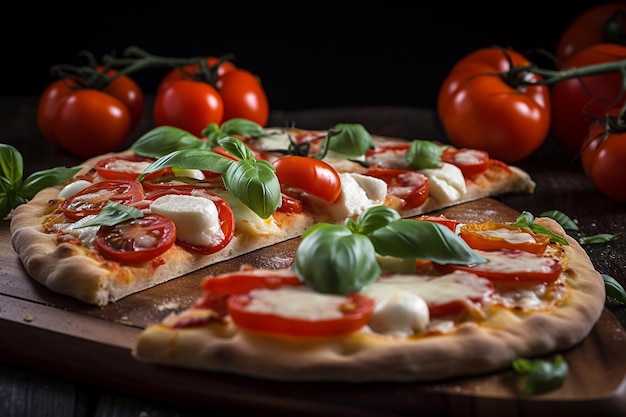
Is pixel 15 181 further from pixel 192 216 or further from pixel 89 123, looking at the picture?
pixel 89 123

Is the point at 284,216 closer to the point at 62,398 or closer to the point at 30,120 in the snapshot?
the point at 62,398

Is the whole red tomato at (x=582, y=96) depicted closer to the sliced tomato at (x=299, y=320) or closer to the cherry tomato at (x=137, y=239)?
the cherry tomato at (x=137, y=239)

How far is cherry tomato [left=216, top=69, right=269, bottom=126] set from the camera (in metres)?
5.48

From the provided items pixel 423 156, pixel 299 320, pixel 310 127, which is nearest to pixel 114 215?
pixel 299 320

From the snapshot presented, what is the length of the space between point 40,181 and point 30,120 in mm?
2254

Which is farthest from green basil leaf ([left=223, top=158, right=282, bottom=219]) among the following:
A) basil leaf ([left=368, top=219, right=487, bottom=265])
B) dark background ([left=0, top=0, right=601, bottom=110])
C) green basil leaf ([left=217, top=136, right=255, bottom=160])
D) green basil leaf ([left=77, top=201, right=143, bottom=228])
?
dark background ([left=0, top=0, right=601, bottom=110])

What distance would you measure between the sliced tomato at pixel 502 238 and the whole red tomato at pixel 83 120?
2564 mm

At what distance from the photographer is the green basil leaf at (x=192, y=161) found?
3494 mm

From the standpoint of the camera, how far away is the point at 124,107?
5.30 meters

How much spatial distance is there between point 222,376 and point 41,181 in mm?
1850

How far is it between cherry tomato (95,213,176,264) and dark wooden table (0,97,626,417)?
506mm

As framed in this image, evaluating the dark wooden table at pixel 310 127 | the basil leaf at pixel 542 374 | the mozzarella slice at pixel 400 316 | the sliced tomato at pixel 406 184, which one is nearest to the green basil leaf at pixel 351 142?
the sliced tomato at pixel 406 184

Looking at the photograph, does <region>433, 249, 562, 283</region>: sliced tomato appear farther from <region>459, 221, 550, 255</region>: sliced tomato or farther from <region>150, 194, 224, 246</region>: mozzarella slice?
<region>150, 194, 224, 246</region>: mozzarella slice

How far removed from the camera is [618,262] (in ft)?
11.8
